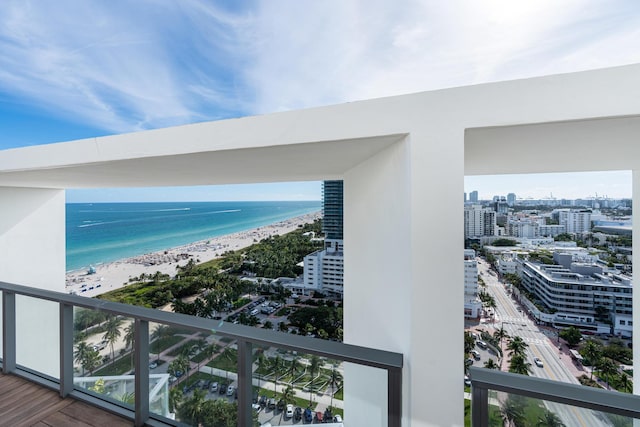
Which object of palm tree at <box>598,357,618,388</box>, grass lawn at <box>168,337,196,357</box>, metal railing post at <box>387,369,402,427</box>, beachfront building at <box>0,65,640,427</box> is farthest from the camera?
palm tree at <box>598,357,618,388</box>

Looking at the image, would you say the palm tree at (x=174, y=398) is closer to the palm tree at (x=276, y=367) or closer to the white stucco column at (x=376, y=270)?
the palm tree at (x=276, y=367)

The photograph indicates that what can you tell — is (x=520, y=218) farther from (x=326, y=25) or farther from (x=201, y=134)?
(x=326, y=25)

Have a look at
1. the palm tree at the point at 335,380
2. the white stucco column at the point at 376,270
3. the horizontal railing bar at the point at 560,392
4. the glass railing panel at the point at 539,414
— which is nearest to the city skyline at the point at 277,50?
the white stucco column at the point at 376,270

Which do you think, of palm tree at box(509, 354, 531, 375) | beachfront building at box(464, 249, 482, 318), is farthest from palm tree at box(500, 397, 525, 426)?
palm tree at box(509, 354, 531, 375)

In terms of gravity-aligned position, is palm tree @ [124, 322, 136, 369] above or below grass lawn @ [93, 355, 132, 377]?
above

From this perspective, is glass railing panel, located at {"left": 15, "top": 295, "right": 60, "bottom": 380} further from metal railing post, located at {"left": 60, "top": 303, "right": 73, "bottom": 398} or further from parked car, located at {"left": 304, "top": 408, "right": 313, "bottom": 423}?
parked car, located at {"left": 304, "top": 408, "right": 313, "bottom": 423}

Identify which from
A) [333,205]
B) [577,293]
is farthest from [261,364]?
[577,293]
